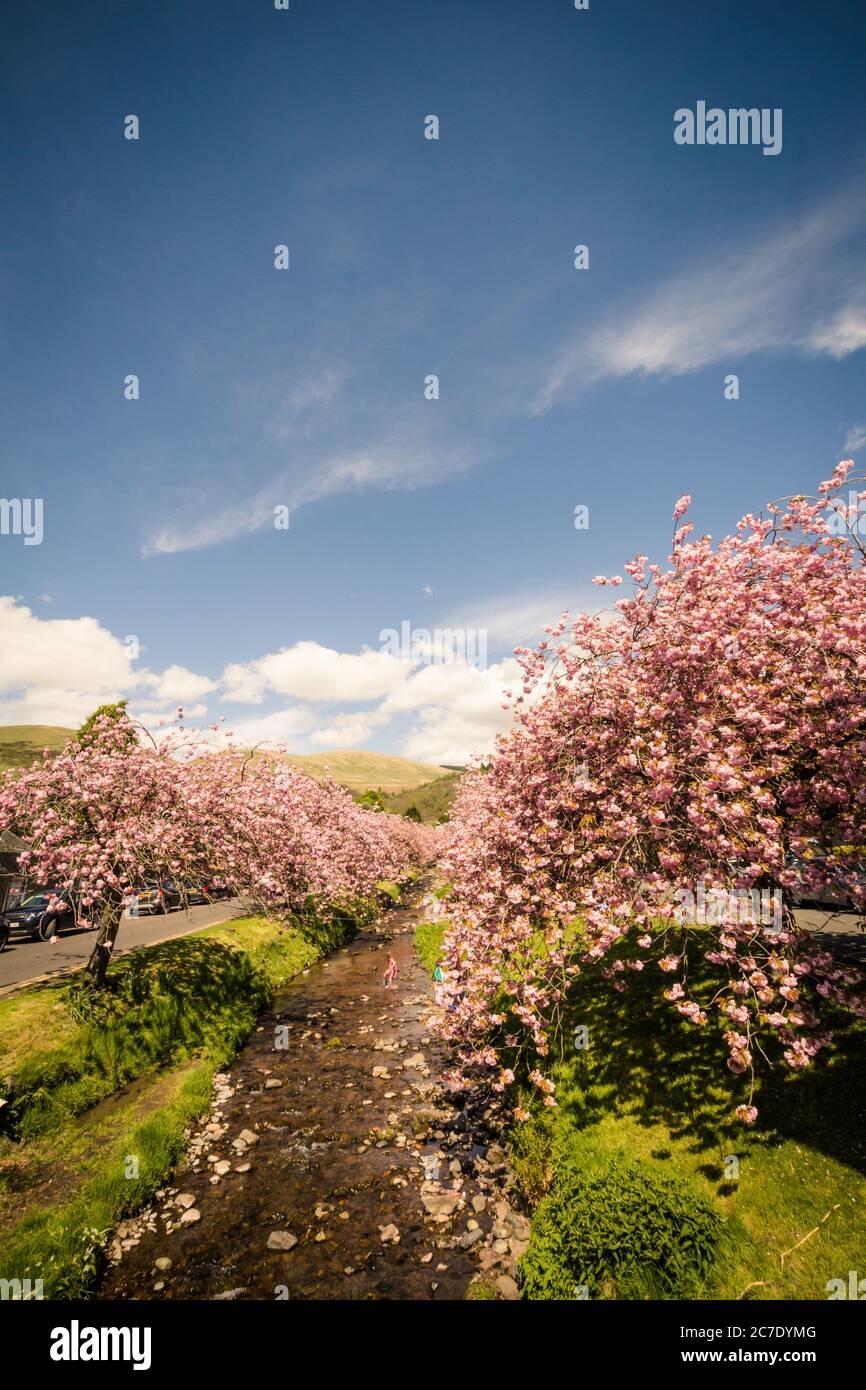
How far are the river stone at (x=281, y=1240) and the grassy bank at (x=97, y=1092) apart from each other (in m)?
2.83

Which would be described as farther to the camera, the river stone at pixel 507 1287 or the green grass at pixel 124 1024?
the green grass at pixel 124 1024

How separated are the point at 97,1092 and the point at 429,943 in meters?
18.1

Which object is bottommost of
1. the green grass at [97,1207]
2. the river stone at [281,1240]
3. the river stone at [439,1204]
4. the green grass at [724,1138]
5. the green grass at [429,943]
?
the green grass at [429,943]

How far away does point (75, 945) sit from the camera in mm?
25812

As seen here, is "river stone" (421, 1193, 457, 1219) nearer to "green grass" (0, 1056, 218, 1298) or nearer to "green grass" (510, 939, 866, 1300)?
"green grass" (510, 939, 866, 1300)

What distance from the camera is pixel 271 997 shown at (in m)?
21.6

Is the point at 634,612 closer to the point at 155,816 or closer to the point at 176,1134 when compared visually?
the point at 155,816

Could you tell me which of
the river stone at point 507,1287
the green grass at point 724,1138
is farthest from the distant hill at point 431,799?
the river stone at point 507,1287

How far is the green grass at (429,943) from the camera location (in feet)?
85.1

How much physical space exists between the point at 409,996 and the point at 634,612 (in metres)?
20.0

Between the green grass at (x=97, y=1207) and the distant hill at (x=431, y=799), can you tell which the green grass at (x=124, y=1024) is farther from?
the distant hill at (x=431, y=799)

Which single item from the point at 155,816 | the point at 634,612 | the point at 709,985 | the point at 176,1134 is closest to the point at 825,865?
the point at 634,612

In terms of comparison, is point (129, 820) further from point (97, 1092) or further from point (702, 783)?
point (702, 783)

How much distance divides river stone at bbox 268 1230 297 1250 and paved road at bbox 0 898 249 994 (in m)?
8.49
